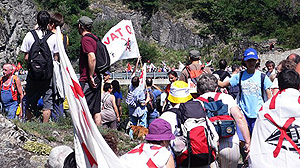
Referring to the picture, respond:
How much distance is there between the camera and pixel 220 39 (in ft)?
207

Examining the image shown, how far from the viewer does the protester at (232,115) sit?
15.4 feet

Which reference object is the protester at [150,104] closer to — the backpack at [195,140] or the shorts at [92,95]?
the shorts at [92,95]

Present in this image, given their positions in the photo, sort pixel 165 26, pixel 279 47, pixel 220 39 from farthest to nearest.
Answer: pixel 165 26 < pixel 220 39 < pixel 279 47

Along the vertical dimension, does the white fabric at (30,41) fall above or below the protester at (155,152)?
above

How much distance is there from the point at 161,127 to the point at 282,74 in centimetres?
143

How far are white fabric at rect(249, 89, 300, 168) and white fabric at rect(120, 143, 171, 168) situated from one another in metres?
1.05

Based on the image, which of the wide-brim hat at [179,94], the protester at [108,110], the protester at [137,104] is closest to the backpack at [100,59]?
the wide-brim hat at [179,94]

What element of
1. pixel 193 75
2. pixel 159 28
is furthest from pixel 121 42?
pixel 159 28

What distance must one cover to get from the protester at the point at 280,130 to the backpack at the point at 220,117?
27 cm

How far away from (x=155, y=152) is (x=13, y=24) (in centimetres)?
5326

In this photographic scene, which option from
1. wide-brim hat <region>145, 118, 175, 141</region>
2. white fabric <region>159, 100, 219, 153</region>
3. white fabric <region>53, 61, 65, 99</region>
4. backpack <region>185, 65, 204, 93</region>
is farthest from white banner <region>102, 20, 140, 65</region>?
wide-brim hat <region>145, 118, 175, 141</region>

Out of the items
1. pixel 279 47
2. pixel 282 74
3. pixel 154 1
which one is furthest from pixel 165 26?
pixel 282 74

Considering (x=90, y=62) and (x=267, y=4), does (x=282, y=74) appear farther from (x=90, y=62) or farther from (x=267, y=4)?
(x=267, y=4)

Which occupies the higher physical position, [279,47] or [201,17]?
[201,17]
